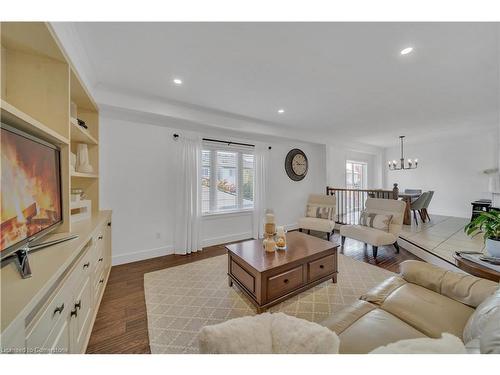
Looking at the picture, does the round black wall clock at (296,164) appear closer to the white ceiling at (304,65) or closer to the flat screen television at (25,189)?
the white ceiling at (304,65)

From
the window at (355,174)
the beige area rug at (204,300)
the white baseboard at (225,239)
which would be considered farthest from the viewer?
the window at (355,174)

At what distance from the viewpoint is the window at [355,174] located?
6.38m

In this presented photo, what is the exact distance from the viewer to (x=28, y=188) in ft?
3.40

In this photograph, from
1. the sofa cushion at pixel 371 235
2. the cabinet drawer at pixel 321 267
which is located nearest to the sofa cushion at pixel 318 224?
the sofa cushion at pixel 371 235

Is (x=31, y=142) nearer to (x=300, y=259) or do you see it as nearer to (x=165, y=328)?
(x=165, y=328)

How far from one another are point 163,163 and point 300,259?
258 centimetres

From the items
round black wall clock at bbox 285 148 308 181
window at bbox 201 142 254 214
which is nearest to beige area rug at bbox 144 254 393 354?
window at bbox 201 142 254 214

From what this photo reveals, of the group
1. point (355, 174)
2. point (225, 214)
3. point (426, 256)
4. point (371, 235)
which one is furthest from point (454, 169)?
point (225, 214)

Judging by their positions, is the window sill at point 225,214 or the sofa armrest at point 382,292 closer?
the sofa armrest at point 382,292

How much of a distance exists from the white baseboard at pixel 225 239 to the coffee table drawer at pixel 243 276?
1.59m

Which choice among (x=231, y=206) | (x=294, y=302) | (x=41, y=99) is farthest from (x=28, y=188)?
(x=231, y=206)

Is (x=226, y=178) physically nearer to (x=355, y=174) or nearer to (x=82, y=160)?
(x=82, y=160)

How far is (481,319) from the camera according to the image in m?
0.86
